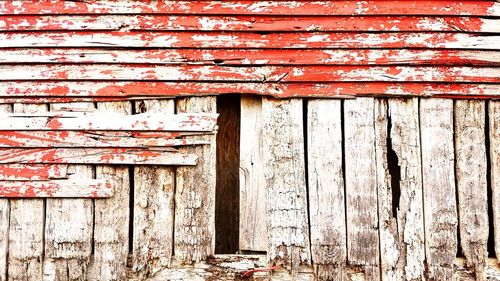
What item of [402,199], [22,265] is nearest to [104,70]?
[22,265]

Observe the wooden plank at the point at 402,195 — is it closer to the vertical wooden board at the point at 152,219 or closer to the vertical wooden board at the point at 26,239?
the vertical wooden board at the point at 152,219

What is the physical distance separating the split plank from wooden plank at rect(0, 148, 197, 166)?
0.13 metres

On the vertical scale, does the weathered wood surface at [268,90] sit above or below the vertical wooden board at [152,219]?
above

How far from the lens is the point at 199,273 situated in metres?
3.11

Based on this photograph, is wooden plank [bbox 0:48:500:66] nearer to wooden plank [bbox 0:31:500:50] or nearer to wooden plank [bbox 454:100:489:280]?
wooden plank [bbox 0:31:500:50]

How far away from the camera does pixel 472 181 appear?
10.2 ft

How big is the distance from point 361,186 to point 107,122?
65.9 inches

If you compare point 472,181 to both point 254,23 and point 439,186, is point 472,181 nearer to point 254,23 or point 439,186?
point 439,186

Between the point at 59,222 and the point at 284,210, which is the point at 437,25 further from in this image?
the point at 59,222

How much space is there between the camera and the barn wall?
3.09 metres

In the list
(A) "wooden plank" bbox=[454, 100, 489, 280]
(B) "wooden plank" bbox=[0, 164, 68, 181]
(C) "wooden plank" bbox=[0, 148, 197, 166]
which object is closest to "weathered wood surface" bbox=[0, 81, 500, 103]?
(A) "wooden plank" bbox=[454, 100, 489, 280]

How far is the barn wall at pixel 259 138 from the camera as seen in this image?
309cm

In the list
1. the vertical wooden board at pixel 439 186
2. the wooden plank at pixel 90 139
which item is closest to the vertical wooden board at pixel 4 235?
the wooden plank at pixel 90 139

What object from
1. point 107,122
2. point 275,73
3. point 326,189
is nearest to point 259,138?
point 275,73
